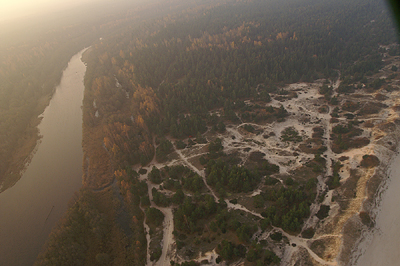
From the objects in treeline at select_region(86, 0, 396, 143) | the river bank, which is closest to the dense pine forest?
treeline at select_region(86, 0, 396, 143)

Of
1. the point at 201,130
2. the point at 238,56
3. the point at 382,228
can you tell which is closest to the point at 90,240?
the point at 201,130

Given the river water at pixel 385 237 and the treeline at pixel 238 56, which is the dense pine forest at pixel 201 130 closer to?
the treeline at pixel 238 56

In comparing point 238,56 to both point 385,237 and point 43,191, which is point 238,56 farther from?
point 43,191

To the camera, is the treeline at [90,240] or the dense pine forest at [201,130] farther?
the dense pine forest at [201,130]

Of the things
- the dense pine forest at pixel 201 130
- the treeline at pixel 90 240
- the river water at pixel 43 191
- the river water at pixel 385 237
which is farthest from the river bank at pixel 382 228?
the river water at pixel 43 191

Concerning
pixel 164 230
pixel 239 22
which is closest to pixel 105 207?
pixel 164 230

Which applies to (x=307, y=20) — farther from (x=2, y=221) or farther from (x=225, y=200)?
(x=2, y=221)
